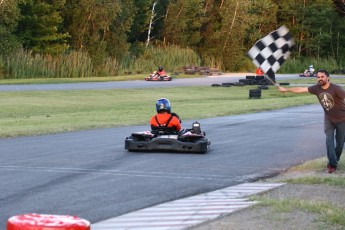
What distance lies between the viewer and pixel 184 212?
802cm

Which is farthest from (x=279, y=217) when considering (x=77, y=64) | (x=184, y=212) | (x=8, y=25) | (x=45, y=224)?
(x=8, y=25)

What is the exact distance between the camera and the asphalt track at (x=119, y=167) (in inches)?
342

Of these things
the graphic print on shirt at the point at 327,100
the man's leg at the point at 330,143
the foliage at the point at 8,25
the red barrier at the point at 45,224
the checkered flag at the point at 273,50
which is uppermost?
the foliage at the point at 8,25

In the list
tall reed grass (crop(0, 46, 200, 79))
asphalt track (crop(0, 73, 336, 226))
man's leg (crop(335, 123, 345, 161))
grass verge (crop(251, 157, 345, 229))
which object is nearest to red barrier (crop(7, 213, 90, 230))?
asphalt track (crop(0, 73, 336, 226))

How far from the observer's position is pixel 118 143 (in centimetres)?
1542

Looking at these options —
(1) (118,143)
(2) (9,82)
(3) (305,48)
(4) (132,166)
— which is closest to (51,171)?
(4) (132,166)

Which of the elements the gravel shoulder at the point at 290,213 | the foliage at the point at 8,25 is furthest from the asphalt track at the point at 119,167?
the foliage at the point at 8,25

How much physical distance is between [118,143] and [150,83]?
29.5 metres

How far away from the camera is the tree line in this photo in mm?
59375

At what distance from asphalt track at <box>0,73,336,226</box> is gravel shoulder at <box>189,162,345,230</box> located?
42.9 inches

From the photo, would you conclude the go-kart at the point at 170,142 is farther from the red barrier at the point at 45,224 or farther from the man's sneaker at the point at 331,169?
the red barrier at the point at 45,224

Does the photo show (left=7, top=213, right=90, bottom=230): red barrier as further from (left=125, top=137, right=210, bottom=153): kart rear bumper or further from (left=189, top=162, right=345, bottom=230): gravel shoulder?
(left=125, top=137, right=210, bottom=153): kart rear bumper

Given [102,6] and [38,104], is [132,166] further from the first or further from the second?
[102,6]

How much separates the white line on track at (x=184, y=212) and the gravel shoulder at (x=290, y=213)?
0.18 m
